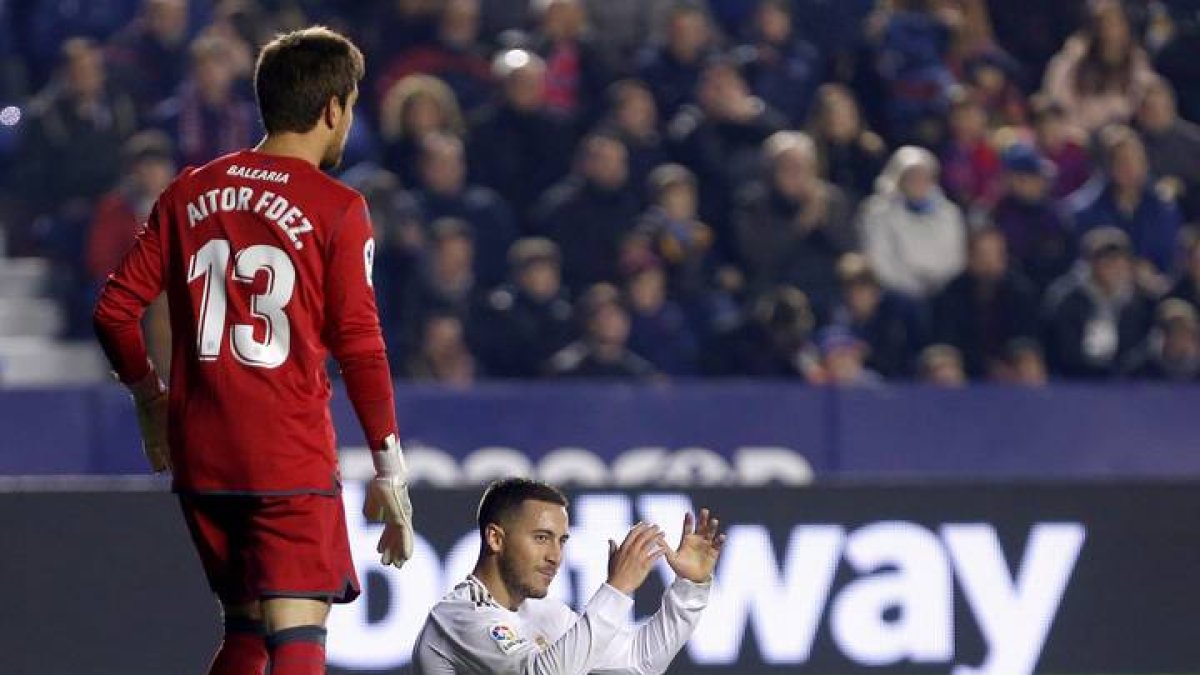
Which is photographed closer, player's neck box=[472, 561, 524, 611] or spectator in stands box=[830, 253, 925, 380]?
player's neck box=[472, 561, 524, 611]

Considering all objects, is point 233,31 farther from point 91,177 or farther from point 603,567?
point 603,567

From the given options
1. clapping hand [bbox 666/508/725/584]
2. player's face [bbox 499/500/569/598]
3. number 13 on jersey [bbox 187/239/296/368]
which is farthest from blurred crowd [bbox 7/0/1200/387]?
number 13 on jersey [bbox 187/239/296/368]

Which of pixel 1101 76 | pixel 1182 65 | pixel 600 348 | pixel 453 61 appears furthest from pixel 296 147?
pixel 1182 65

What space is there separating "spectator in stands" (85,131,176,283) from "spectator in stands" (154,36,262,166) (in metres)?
0.35

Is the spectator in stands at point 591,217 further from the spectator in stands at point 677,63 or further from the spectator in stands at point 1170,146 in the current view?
the spectator in stands at point 1170,146

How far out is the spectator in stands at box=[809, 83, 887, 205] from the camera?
14.6 meters

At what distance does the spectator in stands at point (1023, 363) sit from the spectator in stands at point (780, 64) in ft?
6.05

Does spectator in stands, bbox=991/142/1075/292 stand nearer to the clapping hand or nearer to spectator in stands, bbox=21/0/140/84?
spectator in stands, bbox=21/0/140/84

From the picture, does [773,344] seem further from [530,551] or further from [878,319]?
[530,551]

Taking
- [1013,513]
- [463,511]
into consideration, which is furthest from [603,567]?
[1013,513]

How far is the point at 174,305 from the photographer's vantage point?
5867mm

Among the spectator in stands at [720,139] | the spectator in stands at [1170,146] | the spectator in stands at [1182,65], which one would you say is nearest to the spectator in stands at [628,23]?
the spectator in stands at [720,139]

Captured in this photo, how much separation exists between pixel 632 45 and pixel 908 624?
561 cm

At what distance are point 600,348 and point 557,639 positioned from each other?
6755 millimetres
